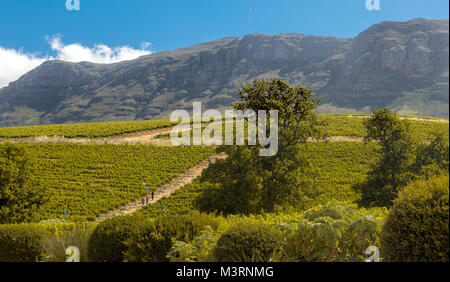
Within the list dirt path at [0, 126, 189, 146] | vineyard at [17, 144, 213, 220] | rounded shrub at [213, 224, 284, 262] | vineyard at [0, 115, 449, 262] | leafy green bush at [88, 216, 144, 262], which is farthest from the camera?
dirt path at [0, 126, 189, 146]

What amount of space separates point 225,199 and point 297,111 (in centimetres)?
830

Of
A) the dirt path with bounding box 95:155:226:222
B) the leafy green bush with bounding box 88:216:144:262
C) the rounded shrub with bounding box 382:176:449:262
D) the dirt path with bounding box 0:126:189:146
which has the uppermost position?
the dirt path with bounding box 0:126:189:146

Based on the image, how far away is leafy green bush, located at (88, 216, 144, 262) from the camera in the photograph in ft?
22.1

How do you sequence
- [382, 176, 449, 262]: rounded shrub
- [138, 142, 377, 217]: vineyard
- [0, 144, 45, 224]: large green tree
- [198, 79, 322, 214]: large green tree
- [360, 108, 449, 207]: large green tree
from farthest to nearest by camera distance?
[138, 142, 377, 217]: vineyard → [0, 144, 45, 224]: large green tree → [360, 108, 449, 207]: large green tree → [198, 79, 322, 214]: large green tree → [382, 176, 449, 262]: rounded shrub

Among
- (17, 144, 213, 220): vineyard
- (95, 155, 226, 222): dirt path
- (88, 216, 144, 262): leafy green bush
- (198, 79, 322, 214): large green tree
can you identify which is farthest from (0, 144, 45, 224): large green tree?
(88, 216, 144, 262): leafy green bush

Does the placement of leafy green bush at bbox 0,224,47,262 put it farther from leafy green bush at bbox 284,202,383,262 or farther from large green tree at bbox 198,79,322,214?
large green tree at bbox 198,79,322,214

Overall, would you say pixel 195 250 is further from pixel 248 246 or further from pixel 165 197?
pixel 165 197

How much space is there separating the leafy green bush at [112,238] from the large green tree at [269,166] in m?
9.75

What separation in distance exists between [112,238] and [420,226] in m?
6.49

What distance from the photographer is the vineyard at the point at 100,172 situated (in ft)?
81.7

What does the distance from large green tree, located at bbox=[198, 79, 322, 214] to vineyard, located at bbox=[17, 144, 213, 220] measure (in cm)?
1233

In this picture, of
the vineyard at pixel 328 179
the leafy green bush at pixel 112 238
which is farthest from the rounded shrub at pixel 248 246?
the vineyard at pixel 328 179

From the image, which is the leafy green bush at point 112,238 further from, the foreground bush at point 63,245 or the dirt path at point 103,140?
the dirt path at point 103,140
